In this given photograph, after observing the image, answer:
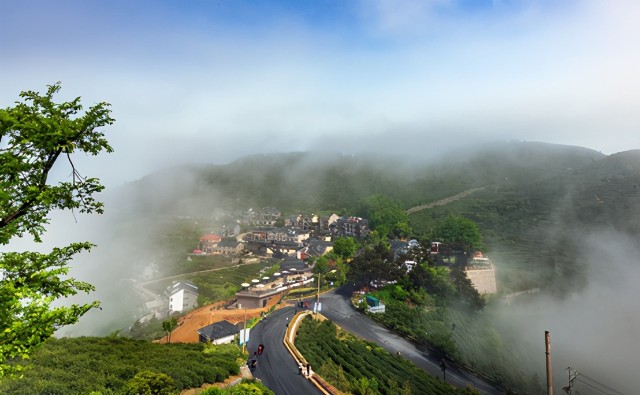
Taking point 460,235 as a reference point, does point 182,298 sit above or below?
below

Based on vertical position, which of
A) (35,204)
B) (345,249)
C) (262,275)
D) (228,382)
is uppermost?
(35,204)

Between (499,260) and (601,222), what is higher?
(601,222)

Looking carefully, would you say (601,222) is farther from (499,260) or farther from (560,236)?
(499,260)

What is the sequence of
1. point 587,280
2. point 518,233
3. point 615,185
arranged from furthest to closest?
point 615,185 < point 518,233 < point 587,280

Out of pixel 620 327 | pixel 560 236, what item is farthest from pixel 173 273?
pixel 560 236

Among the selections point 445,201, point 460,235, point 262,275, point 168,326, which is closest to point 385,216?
point 460,235

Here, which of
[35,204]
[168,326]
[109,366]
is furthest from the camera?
[168,326]

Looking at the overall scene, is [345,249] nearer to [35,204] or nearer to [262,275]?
[262,275]

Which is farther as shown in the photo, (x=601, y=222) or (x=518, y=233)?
(x=518, y=233)

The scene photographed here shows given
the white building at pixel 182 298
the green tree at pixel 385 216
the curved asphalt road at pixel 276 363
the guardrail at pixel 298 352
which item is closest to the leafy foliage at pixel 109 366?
the curved asphalt road at pixel 276 363
